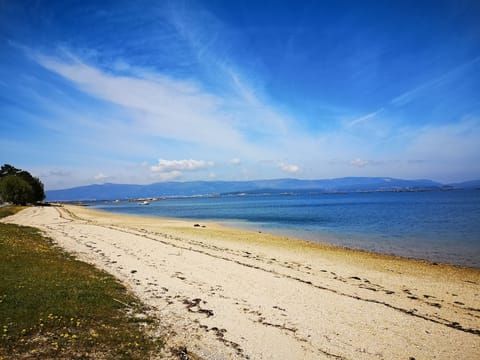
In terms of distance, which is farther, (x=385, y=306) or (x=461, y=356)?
(x=385, y=306)

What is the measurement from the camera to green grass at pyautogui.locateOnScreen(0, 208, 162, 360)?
23.4 ft

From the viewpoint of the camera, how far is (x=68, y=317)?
28.7 ft

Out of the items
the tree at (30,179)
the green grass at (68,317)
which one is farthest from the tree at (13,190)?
the green grass at (68,317)

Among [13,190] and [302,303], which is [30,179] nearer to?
[13,190]

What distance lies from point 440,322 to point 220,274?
9854mm

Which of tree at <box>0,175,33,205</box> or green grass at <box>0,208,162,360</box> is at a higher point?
tree at <box>0,175,33,205</box>

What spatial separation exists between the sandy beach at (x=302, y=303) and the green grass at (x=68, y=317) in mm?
967

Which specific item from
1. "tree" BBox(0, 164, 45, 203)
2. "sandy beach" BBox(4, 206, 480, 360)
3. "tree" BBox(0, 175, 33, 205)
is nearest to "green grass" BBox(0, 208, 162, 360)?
"sandy beach" BBox(4, 206, 480, 360)

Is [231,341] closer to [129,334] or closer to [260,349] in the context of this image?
[260,349]

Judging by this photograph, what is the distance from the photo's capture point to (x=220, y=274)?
15984mm

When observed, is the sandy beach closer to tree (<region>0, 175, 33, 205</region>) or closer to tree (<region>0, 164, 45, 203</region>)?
tree (<region>0, 175, 33, 205</region>)

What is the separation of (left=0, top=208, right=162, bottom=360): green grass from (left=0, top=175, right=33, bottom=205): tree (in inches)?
3240

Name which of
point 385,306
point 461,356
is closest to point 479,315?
point 385,306

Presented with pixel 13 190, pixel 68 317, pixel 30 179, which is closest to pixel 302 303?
pixel 68 317
